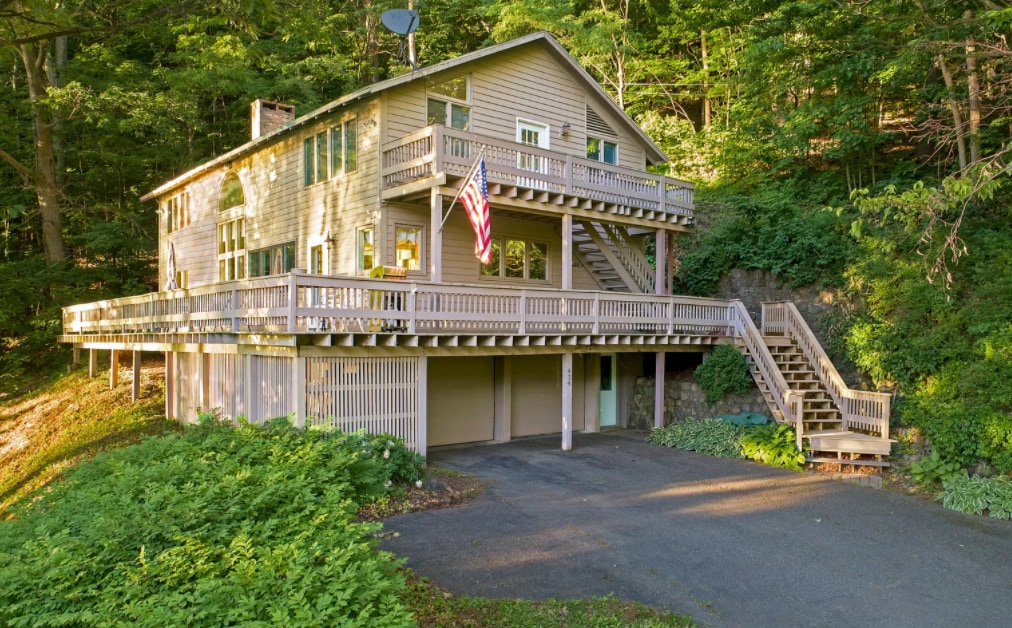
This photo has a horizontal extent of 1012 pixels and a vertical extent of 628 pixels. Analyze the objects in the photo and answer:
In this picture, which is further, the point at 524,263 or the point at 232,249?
the point at 232,249

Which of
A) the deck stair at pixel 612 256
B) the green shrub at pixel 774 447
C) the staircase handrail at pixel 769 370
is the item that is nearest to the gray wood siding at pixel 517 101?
the deck stair at pixel 612 256

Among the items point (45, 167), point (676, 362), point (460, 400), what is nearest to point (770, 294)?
point (676, 362)

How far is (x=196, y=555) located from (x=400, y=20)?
44.3 ft

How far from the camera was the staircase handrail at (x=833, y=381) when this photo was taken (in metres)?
12.8

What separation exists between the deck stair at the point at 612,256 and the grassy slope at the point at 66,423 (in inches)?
455

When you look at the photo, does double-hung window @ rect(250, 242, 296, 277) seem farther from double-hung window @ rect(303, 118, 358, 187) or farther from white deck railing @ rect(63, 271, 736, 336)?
white deck railing @ rect(63, 271, 736, 336)

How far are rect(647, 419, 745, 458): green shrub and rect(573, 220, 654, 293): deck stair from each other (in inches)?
157

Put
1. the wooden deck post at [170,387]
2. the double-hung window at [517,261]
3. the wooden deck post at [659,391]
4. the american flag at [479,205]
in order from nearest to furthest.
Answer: the american flag at [479,205] → the double-hung window at [517,261] → the wooden deck post at [659,391] → the wooden deck post at [170,387]

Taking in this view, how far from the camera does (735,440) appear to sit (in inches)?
567

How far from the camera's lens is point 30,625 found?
394 cm

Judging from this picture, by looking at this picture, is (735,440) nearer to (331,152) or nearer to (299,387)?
(299,387)

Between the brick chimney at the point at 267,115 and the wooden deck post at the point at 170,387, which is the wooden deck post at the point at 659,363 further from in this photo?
the wooden deck post at the point at 170,387

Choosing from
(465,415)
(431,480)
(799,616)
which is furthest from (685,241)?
(799,616)

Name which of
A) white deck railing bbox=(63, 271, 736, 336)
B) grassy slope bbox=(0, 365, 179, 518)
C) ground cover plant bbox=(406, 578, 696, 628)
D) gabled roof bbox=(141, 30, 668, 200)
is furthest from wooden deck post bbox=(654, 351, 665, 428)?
grassy slope bbox=(0, 365, 179, 518)
